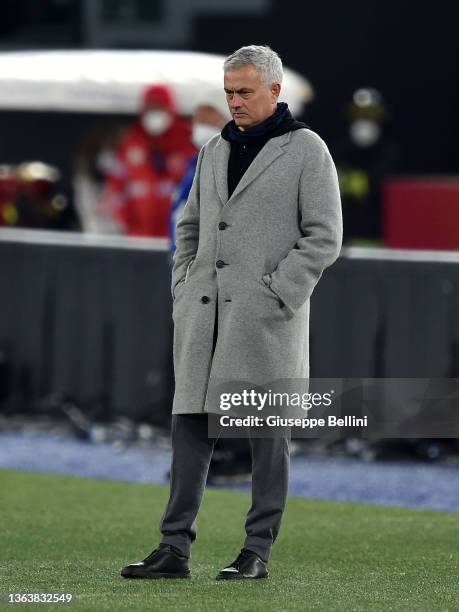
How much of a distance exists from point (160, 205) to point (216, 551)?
7.38m

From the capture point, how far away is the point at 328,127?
2475 centimetres

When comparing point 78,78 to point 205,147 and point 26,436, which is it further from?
point 205,147

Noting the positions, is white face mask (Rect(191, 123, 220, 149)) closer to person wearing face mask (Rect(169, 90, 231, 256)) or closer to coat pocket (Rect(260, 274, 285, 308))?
person wearing face mask (Rect(169, 90, 231, 256))

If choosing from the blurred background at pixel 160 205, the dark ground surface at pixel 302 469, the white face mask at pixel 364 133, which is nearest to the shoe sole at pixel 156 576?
the dark ground surface at pixel 302 469

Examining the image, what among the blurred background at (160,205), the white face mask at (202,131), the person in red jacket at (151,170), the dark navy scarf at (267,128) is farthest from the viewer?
the person in red jacket at (151,170)

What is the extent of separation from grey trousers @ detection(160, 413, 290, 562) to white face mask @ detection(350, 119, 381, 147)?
1209 centimetres

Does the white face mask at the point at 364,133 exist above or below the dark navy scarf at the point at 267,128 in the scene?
below

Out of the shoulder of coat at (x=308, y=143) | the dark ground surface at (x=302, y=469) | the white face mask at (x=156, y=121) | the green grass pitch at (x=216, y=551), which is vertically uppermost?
the shoulder of coat at (x=308, y=143)

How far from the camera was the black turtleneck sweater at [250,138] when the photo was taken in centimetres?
639

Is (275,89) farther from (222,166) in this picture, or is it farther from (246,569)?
(246,569)

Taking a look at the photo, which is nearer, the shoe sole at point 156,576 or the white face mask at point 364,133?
the shoe sole at point 156,576

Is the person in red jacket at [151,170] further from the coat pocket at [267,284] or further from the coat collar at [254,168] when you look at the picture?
the coat pocket at [267,284]

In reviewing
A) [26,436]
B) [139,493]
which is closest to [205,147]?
[139,493]

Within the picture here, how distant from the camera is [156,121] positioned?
15539 mm
